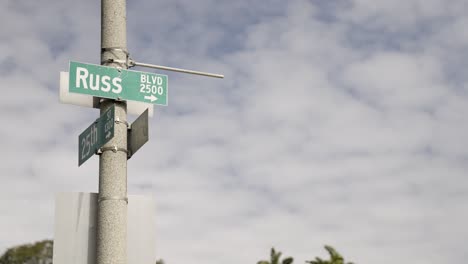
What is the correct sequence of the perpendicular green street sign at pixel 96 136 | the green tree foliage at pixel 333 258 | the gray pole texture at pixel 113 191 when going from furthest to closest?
1. the green tree foliage at pixel 333 258
2. the perpendicular green street sign at pixel 96 136
3. the gray pole texture at pixel 113 191

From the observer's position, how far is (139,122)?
6812 millimetres

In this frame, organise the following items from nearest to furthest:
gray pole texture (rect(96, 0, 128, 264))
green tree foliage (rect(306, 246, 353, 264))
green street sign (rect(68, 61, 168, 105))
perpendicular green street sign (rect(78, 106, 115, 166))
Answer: gray pole texture (rect(96, 0, 128, 264)) < perpendicular green street sign (rect(78, 106, 115, 166)) < green street sign (rect(68, 61, 168, 105)) < green tree foliage (rect(306, 246, 353, 264))

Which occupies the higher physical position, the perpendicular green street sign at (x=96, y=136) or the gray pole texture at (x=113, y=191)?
the perpendicular green street sign at (x=96, y=136)

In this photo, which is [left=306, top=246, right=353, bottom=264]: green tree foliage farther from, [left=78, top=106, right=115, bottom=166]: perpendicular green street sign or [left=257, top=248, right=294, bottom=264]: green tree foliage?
[left=78, top=106, right=115, bottom=166]: perpendicular green street sign

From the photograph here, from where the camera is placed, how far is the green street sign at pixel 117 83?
22.5ft

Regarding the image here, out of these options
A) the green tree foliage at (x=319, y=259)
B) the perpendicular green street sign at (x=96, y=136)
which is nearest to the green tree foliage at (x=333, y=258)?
the green tree foliage at (x=319, y=259)

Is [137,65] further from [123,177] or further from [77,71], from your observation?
[123,177]

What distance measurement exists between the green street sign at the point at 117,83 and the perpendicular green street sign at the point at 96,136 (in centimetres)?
28

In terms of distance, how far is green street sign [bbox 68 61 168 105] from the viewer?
6.86 meters

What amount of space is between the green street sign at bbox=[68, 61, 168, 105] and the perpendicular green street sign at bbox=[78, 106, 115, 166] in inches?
10.8

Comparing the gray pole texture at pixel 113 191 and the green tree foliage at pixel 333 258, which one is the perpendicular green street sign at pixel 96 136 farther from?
the green tree foliage at pixel 333 258

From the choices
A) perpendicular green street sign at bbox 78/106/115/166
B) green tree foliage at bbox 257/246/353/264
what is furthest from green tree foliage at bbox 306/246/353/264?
perpendicular green street sign at bbox 78/106/115/166

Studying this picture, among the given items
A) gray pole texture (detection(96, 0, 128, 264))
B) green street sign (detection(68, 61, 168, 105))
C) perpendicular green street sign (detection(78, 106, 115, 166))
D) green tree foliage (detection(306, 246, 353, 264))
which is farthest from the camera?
green tree foliage (detection(306, 246, 353, 264))

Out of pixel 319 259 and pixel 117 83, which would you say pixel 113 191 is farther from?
pixel 319 259
